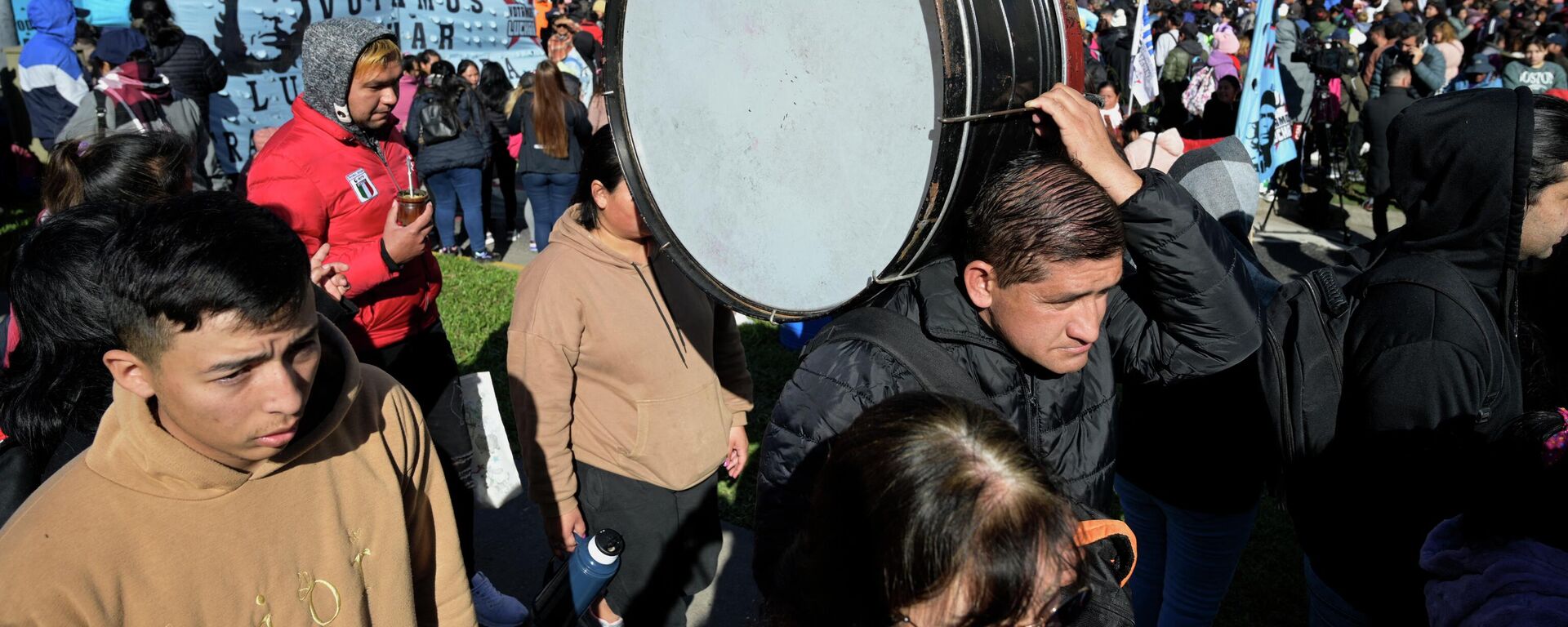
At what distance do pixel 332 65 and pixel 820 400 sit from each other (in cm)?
209

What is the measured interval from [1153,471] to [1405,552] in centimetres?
74

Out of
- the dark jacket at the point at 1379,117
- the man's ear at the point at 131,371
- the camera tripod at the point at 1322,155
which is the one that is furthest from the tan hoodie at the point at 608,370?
the camera tripod at the point at 1322,155

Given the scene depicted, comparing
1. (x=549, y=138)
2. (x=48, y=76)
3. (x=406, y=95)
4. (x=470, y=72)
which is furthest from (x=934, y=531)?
(x=48, y=76)

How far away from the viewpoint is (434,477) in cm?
Answer: 191

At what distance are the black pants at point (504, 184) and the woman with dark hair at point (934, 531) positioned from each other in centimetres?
747

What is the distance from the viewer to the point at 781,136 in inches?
66.1

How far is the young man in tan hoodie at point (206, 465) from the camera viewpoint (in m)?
1.36

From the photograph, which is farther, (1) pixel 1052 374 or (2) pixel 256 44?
(2) pixel 256 44

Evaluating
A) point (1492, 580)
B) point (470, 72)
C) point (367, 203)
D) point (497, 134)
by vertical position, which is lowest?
point (497, 134)

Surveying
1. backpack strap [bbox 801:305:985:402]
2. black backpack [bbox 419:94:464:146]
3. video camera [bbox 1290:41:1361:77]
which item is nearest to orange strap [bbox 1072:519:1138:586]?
backpack strap [bbox 801:305:985:402]

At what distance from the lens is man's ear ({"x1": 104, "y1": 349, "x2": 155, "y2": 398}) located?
1438 mm

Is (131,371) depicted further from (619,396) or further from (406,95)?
(406,95)

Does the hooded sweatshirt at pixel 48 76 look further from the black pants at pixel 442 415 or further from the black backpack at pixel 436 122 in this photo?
the black pants at pixel 442 415

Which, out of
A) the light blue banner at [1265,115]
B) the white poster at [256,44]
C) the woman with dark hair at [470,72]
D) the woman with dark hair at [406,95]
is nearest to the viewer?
the woman with dark hair at [406,95]
